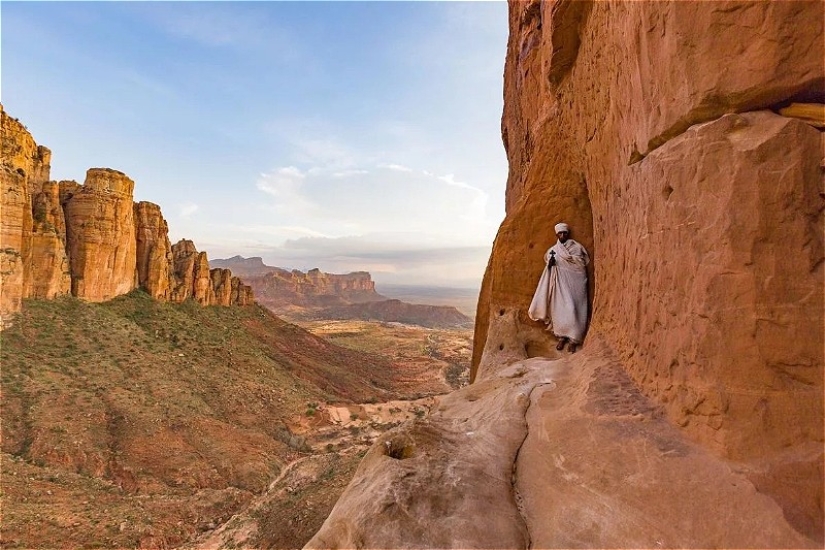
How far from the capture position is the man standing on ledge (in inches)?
231

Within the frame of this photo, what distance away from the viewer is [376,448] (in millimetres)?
3707

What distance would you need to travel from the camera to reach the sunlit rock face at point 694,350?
224cm

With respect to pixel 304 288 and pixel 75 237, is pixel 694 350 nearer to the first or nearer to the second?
pixel 75 237

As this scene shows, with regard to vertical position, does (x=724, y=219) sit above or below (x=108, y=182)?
below

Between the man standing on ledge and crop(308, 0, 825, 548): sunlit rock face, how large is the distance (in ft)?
6.05

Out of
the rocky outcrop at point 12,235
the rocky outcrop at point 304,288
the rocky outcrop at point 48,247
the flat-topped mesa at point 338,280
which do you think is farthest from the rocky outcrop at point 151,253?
the flat-topped mesa at point 338,280

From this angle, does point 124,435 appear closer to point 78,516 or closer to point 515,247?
point 78,516

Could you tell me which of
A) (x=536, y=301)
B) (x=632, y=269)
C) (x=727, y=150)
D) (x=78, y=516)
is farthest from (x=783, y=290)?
(x=78, y=516)

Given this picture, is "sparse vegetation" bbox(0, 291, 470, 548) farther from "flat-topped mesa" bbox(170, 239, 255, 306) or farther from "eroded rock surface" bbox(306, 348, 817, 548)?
"eroded rock surface" bbox(306, 348, 817, 548)

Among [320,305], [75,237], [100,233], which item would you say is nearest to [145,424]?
[100,233]

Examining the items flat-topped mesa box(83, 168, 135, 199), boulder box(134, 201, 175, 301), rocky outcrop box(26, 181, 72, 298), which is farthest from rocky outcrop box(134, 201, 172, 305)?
rocky outcrop box(26, 181, 72, 298)

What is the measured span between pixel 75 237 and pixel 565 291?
32353mm

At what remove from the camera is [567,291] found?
19.3 feet

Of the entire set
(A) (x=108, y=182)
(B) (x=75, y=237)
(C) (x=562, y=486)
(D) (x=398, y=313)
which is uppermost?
(A) (x=108, y=182)
